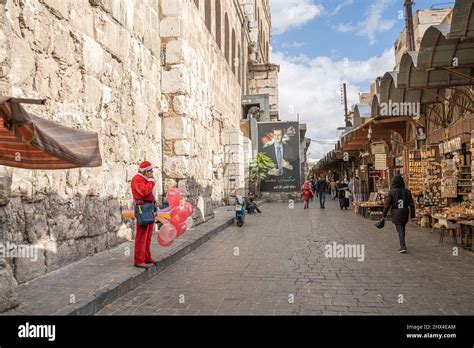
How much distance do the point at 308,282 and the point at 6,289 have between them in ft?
12.6

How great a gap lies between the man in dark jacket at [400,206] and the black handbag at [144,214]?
488 cm

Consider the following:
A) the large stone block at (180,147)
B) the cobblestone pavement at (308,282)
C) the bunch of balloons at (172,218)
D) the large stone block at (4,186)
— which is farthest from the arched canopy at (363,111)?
the large stone block at (4,186)

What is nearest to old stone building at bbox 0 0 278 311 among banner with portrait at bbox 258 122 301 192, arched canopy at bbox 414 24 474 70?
arched canopy at bbox 414 24 474 70

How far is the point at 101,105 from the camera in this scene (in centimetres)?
784

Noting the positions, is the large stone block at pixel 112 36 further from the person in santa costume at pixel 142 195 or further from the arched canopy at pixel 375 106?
the arched canopy at pixel 375 106

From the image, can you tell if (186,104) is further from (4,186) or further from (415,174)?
(415,174)

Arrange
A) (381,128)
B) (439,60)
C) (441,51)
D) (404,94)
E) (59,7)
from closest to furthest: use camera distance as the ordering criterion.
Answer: (59,7) → (441,51) → (439,60) → (404,94) → (381,128)

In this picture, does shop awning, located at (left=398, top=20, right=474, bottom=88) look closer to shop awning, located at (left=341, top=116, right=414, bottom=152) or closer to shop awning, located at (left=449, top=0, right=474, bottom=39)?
shop awning, located at (left=449, top=0, right=474, bottom=39)

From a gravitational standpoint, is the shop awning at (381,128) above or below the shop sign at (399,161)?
above

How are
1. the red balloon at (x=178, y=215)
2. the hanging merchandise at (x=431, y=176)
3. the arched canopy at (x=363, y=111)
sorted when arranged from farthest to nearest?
the arched canopy at (x=363, y=111) → the hanging merchandise at (x=431, y=176) → the red balloon at (x=178, y=215)

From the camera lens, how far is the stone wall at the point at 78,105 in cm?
554

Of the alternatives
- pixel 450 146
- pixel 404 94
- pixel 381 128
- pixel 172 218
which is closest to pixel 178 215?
pixel 172 218

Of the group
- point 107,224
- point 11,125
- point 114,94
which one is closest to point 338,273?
point 107,224

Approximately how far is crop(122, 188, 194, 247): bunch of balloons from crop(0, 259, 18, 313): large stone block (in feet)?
8.95
